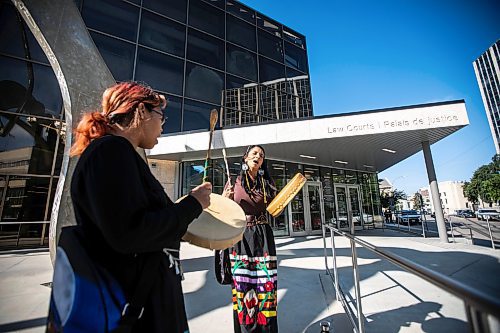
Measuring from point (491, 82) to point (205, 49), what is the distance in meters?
61.4

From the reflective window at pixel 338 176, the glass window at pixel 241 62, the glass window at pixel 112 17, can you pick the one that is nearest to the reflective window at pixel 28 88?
the glass window at pixel 112 17

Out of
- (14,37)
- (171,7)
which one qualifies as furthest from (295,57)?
(14,37)

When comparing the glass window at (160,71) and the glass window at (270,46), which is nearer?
the glass window at (160,71)

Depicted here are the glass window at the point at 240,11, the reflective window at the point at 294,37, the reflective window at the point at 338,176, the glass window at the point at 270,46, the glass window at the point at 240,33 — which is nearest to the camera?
the reflective window at the point at 338,176

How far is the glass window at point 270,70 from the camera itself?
14025 millimetres

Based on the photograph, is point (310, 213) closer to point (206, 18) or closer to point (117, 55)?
point (117, 55)

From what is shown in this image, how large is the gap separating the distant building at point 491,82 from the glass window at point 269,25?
50.5 m

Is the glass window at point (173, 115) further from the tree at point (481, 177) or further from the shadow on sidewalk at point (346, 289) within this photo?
the tree at point (481, 177)

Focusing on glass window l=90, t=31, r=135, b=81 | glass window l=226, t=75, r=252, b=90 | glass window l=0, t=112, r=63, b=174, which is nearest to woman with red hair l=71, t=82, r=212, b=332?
glass window l=0, t=112, r=63, b=174

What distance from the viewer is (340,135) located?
711 cm

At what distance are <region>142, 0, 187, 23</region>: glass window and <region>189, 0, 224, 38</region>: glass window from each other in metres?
0.44

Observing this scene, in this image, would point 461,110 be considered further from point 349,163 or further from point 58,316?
point 58,316

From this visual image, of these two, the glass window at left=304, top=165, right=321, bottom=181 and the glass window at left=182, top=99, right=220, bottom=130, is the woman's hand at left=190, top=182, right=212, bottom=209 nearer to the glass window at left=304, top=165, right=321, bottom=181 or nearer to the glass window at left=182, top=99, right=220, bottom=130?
the glass window at left=182, top=99, right=220, bottom=130

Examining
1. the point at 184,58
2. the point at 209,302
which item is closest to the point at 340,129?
the point at 209,302
